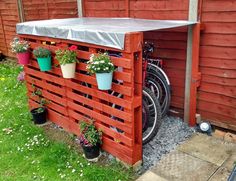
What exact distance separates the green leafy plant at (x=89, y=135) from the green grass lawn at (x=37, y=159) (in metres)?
0.24

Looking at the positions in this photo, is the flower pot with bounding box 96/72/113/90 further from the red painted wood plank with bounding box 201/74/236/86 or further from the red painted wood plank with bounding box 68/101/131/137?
the red painted wood plank with bounding box 201/74/236/86

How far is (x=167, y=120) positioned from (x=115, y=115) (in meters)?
1.35

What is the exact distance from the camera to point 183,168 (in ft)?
10.2

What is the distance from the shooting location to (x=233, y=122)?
367 centimetres

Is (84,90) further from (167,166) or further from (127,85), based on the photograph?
(167,166)

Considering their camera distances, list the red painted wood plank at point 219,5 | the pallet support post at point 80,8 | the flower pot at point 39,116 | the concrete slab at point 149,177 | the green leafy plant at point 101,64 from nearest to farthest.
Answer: the green leafy plant at point 101,64 → the concrete slab at point 149,177 → the red painted wood plank at point 219,5 → the flower pot at point 39,116 → the pallet support post at point 80,8

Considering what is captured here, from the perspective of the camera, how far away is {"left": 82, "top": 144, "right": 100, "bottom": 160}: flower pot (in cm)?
333

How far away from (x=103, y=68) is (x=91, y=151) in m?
1.08

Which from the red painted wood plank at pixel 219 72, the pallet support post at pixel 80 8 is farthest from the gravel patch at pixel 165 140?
the pallet support post at pixel 80 8

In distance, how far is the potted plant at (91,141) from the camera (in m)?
3.33

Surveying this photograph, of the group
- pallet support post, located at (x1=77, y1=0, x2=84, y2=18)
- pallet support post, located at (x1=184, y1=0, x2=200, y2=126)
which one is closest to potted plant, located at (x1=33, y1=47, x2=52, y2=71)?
pallet support post, located at (x1=77, y1=0, x2=84, y2=18)

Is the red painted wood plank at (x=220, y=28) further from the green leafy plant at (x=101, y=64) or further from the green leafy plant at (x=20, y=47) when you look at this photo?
the green leafy plant at (x=20, y=47)

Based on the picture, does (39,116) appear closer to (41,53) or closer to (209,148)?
(41,53)

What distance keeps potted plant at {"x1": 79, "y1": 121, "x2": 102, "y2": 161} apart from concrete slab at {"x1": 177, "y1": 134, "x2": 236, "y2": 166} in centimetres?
100
